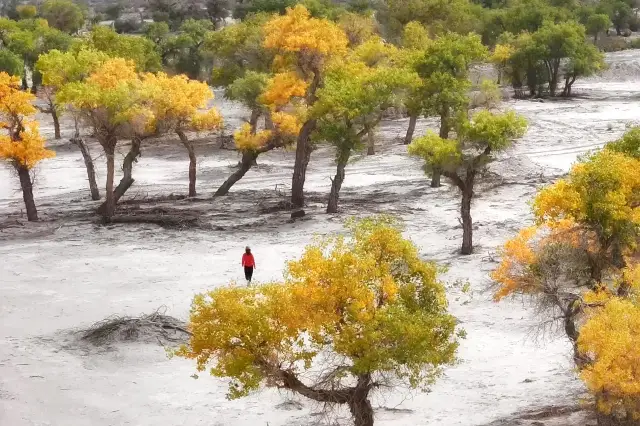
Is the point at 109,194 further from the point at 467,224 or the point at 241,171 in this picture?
the point at 467,224

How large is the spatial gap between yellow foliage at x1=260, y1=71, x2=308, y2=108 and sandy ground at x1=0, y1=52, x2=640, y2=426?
5.01 metres

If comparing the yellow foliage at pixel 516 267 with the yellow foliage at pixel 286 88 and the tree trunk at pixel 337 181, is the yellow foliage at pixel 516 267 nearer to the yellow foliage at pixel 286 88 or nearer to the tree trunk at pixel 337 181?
the tree trunk at pixel 337 181

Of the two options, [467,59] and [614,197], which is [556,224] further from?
[467,59]

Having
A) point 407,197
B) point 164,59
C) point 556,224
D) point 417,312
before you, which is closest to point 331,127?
point 407,197

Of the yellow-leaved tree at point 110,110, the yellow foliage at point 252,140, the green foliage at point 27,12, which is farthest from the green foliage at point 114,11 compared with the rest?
the yellow-leaved tree at point 110,110

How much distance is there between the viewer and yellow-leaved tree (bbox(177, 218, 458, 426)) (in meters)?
13.9

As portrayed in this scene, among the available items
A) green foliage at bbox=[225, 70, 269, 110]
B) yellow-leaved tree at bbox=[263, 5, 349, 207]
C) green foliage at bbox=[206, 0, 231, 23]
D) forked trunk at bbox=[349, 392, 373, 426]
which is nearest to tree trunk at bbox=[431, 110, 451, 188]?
yellow-leaved tree at bbox=[263, 5, 349, 207]

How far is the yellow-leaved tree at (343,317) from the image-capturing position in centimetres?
1391

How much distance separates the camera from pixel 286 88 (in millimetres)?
37906

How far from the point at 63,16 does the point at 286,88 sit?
7328cm

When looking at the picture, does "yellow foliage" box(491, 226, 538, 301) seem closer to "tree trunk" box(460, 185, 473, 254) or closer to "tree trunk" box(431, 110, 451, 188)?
"tree trunk" box(460, 185, 473, 254)

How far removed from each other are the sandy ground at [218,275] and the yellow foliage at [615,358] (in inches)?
109

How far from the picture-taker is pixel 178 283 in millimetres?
28234

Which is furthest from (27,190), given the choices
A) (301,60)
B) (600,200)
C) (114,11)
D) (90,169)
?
(114,11)
